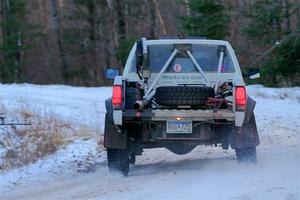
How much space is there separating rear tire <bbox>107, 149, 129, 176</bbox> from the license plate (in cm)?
90

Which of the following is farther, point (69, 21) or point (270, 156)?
point (69, 21)

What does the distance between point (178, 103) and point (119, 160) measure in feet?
4.26

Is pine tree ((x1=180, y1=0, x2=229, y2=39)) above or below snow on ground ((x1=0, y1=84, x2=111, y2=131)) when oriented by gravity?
above

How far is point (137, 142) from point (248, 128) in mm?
1656

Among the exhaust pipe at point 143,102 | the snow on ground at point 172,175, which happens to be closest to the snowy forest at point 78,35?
the snow on ground at point 172,175

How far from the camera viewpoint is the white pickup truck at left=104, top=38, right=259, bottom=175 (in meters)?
8.84

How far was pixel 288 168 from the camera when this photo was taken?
30.1ft

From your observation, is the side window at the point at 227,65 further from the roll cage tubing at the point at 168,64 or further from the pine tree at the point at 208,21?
the pine tree at the point at 208,21

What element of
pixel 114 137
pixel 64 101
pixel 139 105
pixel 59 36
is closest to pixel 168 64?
pixel 139 105

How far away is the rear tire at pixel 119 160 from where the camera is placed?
30.9 ft

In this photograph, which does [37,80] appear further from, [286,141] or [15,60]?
[286,141]

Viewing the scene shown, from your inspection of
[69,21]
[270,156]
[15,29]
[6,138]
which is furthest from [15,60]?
[270,156]

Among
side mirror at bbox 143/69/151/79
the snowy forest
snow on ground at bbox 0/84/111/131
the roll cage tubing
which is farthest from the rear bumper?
the snowy forest

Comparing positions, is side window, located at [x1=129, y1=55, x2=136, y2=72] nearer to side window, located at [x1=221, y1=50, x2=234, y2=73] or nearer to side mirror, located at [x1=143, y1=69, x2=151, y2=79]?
side mirror, located at [x1=143, y1=69, x2=151, y2=79]
